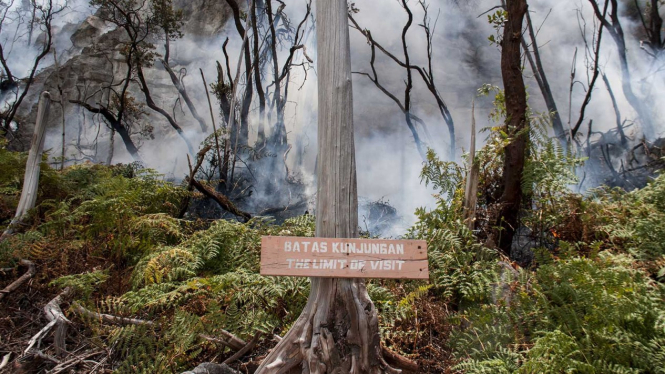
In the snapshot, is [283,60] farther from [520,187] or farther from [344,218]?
[344,218]

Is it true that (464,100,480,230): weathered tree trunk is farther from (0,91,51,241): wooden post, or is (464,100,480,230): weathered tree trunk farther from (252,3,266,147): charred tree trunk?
(0,91,51,241): wooden post

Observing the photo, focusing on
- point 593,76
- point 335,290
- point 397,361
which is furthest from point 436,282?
point 593,76

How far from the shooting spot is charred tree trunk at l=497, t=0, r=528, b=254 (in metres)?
4.54

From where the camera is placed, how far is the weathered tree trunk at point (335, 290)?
2.49 m

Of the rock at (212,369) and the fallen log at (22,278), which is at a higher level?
the fallen log at (22,278)

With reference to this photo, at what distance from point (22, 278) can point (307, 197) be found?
125 inches

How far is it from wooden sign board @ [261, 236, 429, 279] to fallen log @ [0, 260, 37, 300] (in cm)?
269

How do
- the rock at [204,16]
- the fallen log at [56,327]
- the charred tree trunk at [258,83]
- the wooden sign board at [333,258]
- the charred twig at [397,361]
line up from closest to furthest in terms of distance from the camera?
the wooden sign board at [333,258] → the charred twig at [397,361] → the fallen log at [56,327] → the charred tree trunk at [258,83] → the rock at [204,16]

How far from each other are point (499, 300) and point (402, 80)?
12.1 ft

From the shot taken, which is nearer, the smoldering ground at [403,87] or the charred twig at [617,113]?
the charred twig at [617,113]

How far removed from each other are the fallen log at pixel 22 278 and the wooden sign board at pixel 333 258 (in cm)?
269

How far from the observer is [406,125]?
5875 millimetres

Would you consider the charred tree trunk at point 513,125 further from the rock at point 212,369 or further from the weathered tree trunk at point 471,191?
the rock at point 212,369

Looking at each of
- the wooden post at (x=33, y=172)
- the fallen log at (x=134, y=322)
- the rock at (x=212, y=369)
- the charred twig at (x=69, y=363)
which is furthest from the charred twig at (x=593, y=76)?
the wooden post at (x=33, y=172)
